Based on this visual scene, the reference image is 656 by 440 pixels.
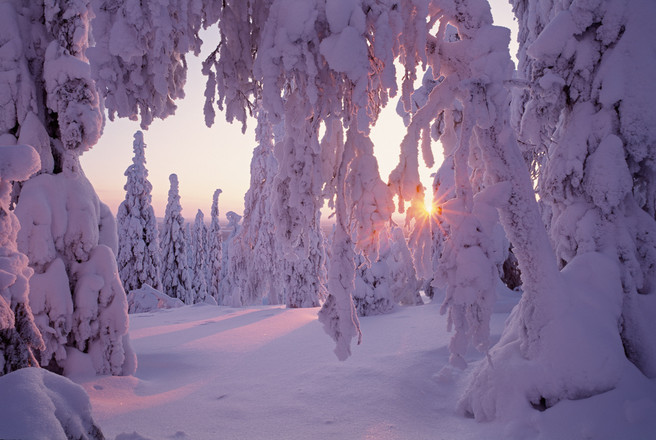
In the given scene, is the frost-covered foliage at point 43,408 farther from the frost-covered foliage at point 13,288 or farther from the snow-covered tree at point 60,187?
the snow-covered tree at point 60,187

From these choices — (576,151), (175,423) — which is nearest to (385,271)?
(576,151)

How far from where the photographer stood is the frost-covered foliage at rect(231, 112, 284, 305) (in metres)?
19.2

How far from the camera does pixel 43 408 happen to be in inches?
80.5

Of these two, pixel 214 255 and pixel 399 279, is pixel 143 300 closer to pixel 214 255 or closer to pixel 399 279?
pixel 399 279

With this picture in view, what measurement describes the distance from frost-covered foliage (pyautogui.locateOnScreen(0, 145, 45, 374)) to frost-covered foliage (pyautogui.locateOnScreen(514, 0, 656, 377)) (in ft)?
16.3

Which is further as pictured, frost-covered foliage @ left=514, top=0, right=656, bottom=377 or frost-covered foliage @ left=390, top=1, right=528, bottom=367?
frost-covered foliage @ left=514, top=0, right=656, bottom=377

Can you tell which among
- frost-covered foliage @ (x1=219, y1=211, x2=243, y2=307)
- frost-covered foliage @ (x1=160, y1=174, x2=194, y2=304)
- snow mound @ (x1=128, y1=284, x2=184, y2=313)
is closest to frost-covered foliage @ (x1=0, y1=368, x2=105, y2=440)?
snow mound @ (x1=128, y1=284, x2=184, y2=313)

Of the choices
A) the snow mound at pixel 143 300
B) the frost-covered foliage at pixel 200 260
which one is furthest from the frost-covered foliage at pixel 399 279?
the frost-covered foliage at pixel 200 260

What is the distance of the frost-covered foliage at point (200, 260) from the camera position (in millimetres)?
28828

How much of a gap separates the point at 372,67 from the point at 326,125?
25.4 inches

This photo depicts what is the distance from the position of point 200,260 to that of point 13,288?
3303 centimetres

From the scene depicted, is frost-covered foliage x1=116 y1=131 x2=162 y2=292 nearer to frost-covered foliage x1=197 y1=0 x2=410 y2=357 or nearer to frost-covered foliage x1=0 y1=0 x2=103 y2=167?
frost-covered foliage x1=0 y1=0 x2=103 y2=167

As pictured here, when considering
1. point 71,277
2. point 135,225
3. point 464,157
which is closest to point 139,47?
point 464,157

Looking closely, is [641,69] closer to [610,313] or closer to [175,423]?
[610,313]
